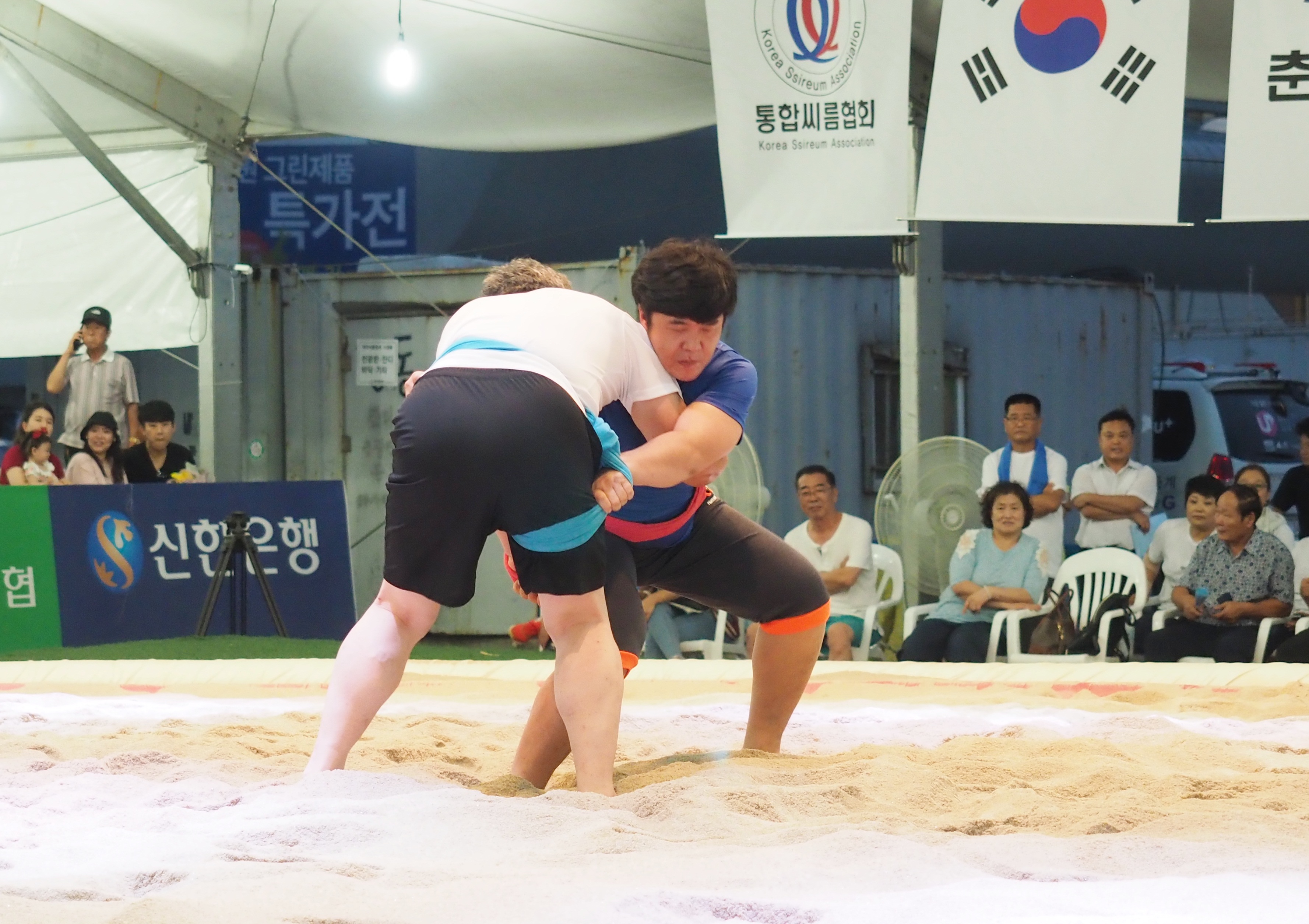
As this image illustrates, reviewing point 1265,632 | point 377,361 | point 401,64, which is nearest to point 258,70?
point 401,64

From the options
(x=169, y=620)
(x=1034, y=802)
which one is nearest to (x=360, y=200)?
(x=169, y=620)

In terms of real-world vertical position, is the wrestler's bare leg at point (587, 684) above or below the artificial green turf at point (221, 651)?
above

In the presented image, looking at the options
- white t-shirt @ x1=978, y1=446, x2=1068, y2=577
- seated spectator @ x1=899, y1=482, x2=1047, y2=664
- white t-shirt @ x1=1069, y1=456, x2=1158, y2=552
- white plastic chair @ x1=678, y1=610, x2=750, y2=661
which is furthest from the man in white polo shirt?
white plastic chair @ x1=678, y1=610, x2=750, y2=661

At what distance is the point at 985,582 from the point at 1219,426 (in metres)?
4.37

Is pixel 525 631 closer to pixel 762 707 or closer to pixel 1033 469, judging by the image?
pixel 1033 469

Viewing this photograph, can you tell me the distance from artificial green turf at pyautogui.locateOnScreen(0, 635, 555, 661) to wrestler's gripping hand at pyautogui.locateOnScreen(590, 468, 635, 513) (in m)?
3.27

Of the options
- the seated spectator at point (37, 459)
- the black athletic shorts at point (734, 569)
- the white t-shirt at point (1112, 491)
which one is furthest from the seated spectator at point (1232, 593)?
the seated spectator at point (37, 459)

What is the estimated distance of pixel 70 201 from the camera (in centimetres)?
827

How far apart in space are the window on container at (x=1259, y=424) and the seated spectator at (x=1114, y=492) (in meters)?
3.69

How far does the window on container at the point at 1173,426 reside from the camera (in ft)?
29.8

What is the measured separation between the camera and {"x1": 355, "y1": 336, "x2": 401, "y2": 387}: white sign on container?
8.43m

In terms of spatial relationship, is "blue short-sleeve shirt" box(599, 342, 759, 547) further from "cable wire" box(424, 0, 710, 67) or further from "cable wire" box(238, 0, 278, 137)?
"cable wire" box(238, 0, 278, 137)

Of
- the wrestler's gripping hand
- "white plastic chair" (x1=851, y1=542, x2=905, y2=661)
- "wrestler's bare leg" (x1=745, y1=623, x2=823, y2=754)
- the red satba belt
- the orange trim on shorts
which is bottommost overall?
"white plastic chair" (x1=851, y1=542, x2=905, y2=661)

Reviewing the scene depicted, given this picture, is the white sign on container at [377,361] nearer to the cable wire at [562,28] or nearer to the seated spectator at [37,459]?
the seated spectator at [37,459]
